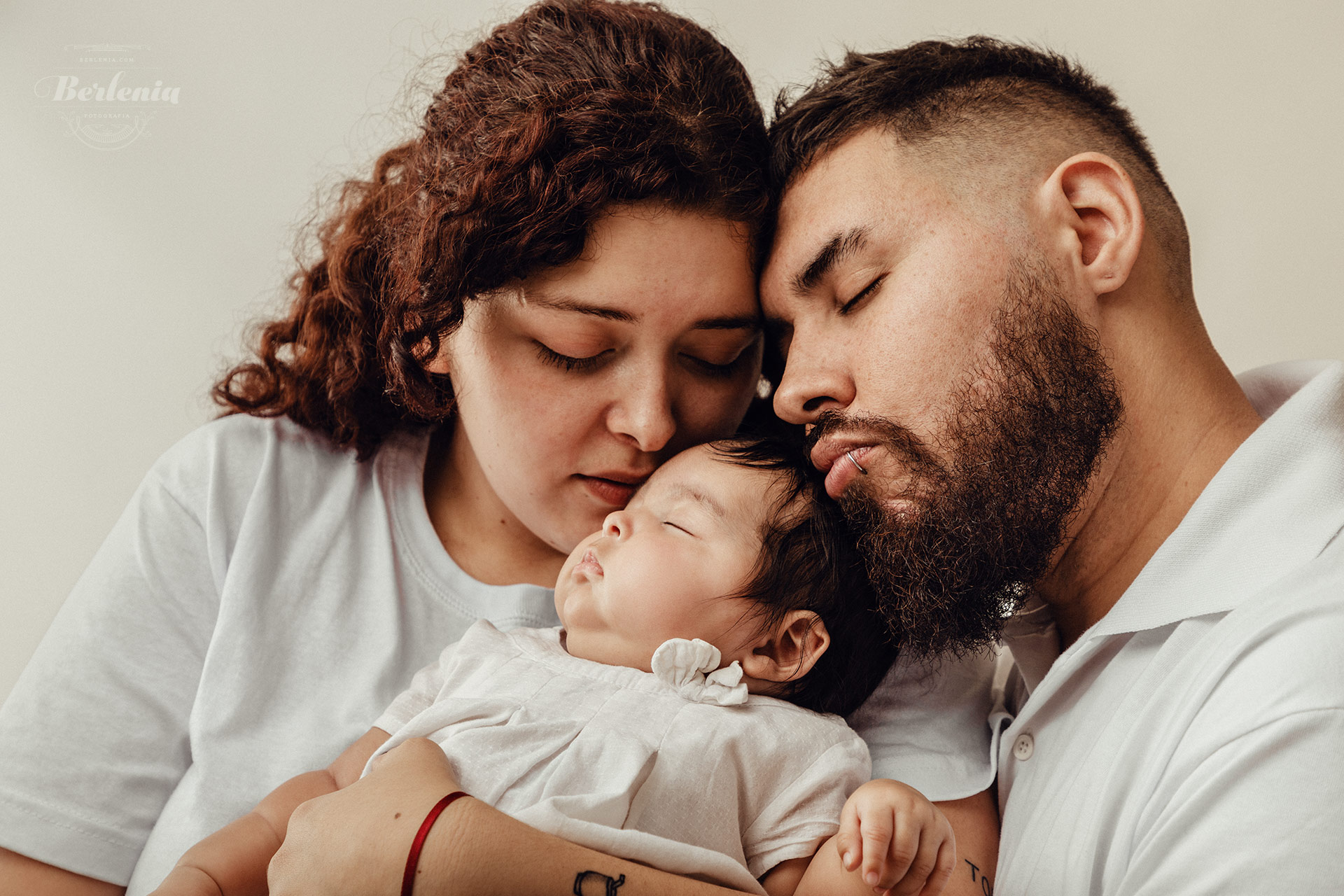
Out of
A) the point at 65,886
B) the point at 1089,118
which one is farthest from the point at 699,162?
the point at 65,886

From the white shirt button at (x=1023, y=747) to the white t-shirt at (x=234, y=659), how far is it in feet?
0.18

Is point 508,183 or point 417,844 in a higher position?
point 508,183

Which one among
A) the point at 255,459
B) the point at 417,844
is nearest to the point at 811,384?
the point at 417,844

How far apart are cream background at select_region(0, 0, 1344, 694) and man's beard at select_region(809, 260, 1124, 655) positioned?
1.49 metres

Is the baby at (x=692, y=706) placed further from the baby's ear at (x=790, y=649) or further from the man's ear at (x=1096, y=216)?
the man's ear at (x=1096, y=216)

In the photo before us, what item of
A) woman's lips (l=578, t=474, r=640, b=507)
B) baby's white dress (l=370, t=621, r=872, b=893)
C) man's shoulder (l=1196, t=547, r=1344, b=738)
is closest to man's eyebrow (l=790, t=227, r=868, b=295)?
woman's lips (l=578, t=474, r=640, b=507)

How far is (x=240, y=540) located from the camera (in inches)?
65.5

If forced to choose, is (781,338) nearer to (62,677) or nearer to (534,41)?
(534,41)

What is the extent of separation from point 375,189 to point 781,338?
897 mm

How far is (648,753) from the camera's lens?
49.6 inches

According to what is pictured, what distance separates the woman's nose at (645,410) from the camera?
59.4 inches

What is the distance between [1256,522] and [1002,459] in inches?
13.7

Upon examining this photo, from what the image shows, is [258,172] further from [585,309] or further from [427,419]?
[585,309]

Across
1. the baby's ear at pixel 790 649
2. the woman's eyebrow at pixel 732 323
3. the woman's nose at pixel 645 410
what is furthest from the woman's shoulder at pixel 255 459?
the baby's ear at pixel 790 649
